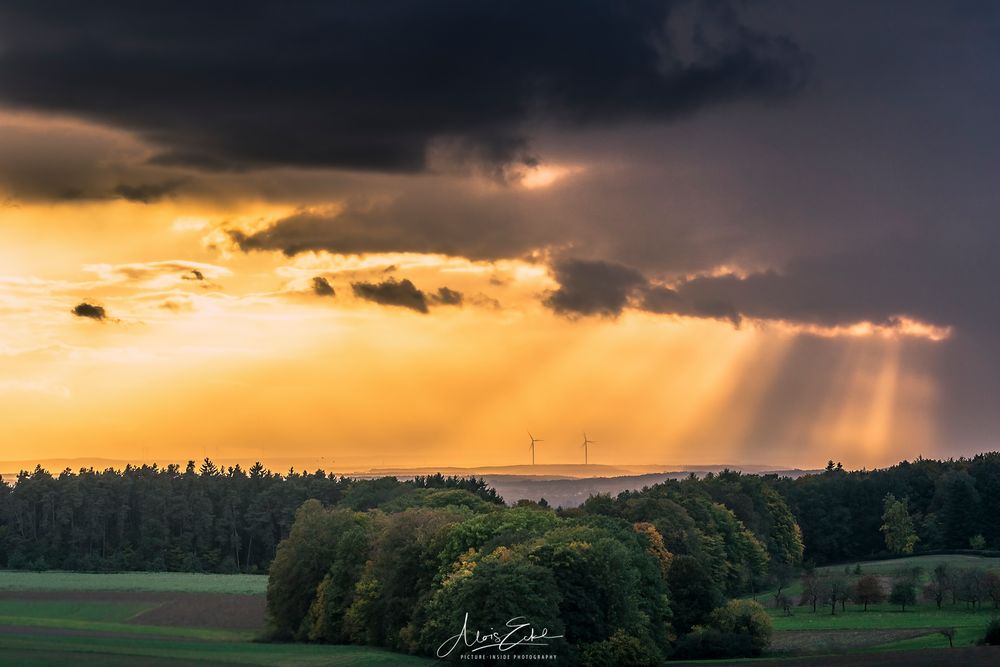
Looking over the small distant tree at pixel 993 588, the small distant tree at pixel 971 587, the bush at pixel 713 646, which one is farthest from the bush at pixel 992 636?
the small distant tree at pixel 971 587

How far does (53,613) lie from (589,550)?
8524 centimetres

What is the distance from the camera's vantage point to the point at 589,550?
11025 cm

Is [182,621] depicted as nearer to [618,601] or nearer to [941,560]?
[618,601]

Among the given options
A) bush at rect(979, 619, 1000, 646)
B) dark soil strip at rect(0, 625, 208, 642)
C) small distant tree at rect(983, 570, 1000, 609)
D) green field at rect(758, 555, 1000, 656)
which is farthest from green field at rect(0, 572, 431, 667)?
small distant tree at rect(983, 570, 1000, 609)

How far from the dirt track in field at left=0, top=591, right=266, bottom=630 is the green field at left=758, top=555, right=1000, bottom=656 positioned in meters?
69.3

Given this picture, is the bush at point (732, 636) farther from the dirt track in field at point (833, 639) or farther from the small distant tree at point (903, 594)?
the small distant tree at point (903, 594)

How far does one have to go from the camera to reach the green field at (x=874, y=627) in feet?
358

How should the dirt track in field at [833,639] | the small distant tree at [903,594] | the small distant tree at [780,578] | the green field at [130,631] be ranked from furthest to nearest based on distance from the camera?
the small distant tree at [780,578], the small distant tree at [903,594], the dirt track in field at [833,639], the green field at [130,631]

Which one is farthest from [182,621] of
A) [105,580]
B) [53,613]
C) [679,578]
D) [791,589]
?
[791,589]

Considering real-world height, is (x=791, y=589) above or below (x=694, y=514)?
below

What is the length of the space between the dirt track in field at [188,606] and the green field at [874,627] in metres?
69.3

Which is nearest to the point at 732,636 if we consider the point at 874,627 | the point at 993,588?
the point at 874,627

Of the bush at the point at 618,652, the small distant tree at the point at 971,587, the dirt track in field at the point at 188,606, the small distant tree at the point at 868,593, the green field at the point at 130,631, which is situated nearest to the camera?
the bush at the point at 618,652

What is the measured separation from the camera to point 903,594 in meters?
149
